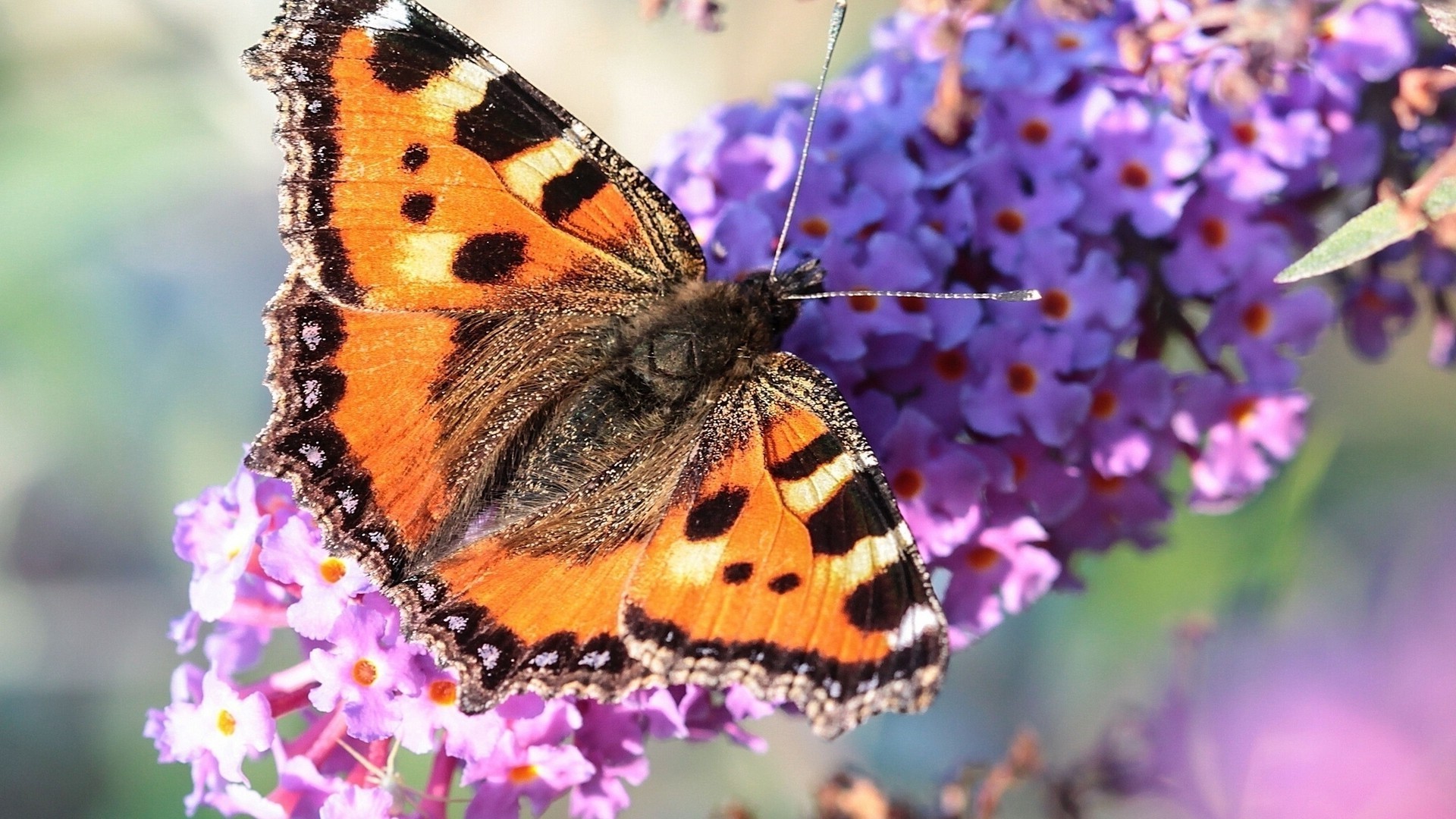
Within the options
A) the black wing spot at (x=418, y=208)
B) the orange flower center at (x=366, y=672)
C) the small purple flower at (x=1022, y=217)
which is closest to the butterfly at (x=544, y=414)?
the black wing spot at (x=418, y=208)

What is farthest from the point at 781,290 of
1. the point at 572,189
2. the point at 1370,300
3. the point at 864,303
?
the point at 1370,300

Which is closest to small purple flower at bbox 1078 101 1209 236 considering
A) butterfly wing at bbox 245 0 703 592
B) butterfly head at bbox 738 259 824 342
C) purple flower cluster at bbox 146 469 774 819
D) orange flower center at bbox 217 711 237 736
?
butterfly head at bbox 738 259 824 342

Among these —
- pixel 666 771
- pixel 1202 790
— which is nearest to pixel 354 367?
pixel 1202 790

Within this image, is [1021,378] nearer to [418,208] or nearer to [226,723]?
[418,208]

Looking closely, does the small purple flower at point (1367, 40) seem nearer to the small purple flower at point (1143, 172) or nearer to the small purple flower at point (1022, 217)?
the small purple flower at point (1143, 172)

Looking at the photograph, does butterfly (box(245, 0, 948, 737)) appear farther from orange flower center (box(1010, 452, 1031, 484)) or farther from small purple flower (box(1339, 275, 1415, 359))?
small purple flower (box(1339, 275, 1415, 359))

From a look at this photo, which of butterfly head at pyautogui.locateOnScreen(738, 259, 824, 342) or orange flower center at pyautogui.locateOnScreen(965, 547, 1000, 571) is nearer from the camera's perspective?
butterfly head at pyautogui.locateOnScreen(738, 259, 824, 342)
